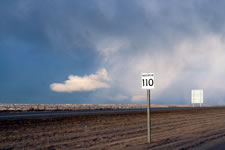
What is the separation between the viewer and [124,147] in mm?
13430

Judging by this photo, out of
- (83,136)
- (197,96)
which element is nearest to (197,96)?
(197,96)

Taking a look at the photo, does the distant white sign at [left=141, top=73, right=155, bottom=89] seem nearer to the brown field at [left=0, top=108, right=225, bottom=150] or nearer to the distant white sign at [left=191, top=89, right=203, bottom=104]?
the brown field at [left=0, top=108, right=225, bottom=150]

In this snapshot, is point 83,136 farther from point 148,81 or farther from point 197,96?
point 197,96

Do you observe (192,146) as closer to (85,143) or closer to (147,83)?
(147,83)

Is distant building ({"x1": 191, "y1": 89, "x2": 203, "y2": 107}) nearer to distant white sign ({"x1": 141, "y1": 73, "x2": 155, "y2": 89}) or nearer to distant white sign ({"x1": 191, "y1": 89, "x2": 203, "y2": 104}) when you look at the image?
distant white sign ({"x1": 191, "y1": 89, "x2": 203, "y2": 104})

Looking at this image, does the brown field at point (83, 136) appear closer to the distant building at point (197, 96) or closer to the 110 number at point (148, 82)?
the 110 number at point (148, 82)

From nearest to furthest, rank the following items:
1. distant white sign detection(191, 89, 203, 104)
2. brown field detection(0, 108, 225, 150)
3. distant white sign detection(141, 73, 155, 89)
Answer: distant white sign detection(141, 73, 155, 89)
brown field detection(0, 108, 225, 150)
distant white sign detection(191, 89, 203, 104)

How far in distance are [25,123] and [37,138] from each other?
12.1ft

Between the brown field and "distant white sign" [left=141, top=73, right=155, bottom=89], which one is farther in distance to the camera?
the brown field

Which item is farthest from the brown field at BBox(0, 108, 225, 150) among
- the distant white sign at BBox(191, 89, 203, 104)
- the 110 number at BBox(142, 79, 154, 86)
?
the distant white sign at BBox(191, 89, 203, 104)

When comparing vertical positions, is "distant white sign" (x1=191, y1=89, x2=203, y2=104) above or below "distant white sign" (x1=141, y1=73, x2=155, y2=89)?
below

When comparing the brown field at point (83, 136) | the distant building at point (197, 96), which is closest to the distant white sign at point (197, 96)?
the distant building at point (197, 96)

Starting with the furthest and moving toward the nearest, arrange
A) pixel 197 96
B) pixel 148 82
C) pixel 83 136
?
pixel 197 96 → pixel 83 136 → pixel 148 82

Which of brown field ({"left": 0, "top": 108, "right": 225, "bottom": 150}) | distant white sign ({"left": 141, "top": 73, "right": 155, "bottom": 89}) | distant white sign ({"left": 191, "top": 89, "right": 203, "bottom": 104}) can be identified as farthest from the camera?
distant white sign ({"left": 191, "top": 89, "right": 203, "bottom": 104})
